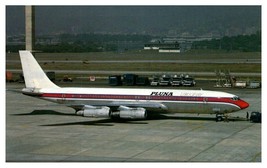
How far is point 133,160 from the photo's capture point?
33406 millimetres

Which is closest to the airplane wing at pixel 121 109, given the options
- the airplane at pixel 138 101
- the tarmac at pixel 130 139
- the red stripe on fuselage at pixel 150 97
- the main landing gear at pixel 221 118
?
the airplane at pixel 138 101

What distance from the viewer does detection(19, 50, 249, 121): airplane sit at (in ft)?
164

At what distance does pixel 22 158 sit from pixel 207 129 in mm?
19666

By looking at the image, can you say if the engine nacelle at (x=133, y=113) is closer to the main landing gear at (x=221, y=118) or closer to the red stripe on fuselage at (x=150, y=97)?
the red stripe on fuselage at (x=150, y=97)

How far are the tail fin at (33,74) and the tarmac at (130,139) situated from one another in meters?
3.70

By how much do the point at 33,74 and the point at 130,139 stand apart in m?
20.2

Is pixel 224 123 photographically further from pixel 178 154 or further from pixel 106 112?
pixel 178 154

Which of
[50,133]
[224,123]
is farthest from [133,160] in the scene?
[224,123]

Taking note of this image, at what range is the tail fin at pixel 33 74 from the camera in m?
56.3

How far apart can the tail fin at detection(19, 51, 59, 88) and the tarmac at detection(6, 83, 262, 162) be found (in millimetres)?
3699

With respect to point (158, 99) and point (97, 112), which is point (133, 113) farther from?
point (97, 112)

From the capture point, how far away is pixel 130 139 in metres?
41.3

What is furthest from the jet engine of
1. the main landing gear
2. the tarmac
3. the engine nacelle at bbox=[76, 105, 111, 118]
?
the main landing gear

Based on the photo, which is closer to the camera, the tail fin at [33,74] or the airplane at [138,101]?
the airplane at [138,101]
